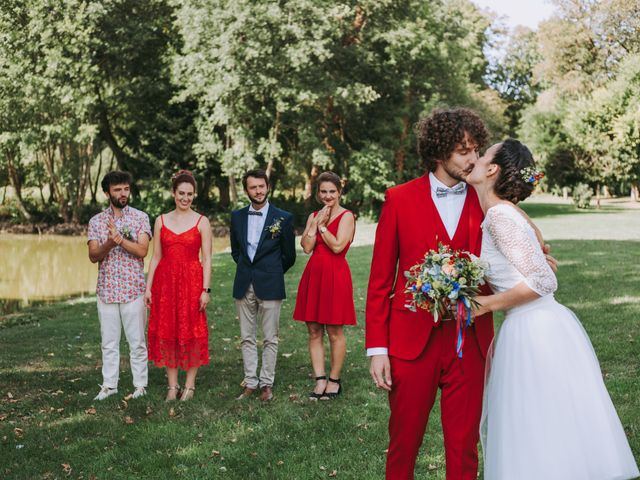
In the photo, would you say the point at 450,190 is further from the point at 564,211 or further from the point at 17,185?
the point at 564,211

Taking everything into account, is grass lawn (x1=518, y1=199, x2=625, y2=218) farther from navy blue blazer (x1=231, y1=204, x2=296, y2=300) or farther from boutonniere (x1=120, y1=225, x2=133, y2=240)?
boutonniere (x1=120, y1=225, x2=133, y2=240)

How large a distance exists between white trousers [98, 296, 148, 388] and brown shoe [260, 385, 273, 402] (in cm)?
134

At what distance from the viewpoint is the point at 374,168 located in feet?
117

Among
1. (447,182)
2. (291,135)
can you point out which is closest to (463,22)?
(291,135)

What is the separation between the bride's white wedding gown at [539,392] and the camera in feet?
11.3

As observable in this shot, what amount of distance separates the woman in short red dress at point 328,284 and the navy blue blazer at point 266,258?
0.24 meters

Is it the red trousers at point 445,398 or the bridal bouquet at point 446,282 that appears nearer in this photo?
the bridal bouquet at point 446,282

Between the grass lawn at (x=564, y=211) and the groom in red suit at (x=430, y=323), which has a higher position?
the groom in red suit at (x=430, y=323)

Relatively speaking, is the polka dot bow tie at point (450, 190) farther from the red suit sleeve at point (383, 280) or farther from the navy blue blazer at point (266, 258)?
the navy blue blazer at point (266, 258)

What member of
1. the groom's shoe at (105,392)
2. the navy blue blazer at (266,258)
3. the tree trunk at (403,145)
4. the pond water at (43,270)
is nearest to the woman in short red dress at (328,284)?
the navy blue blazer at (266,258)

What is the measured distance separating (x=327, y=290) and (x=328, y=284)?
0.07 meters

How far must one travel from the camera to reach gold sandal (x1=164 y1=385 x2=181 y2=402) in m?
7.12

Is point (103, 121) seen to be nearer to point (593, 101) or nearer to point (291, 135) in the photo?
point (291, 135)

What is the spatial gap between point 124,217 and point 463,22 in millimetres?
35958
